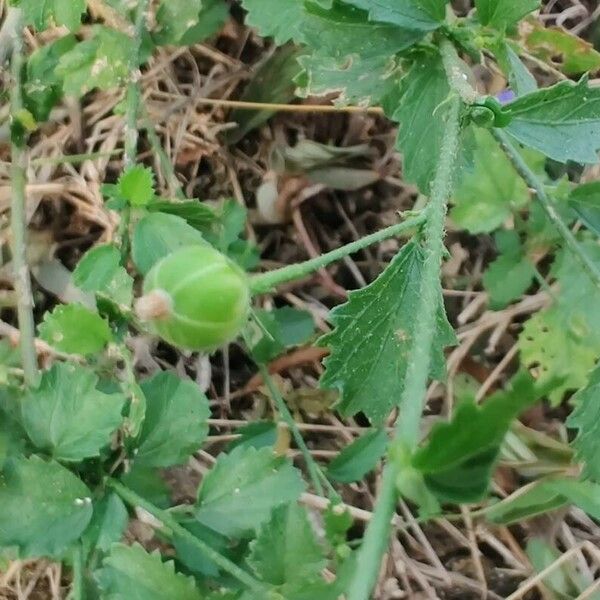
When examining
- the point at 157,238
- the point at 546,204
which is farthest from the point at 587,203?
the point at 157,238

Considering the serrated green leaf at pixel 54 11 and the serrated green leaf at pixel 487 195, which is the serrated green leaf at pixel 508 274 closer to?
the serrated green leaf at pixel 487 195

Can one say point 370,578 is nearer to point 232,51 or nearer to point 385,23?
point 385,23

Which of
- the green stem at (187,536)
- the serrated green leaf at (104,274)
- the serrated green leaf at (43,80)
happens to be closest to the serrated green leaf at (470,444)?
the green stem at (187,536)

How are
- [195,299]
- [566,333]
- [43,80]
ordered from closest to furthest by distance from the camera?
1. [195,299]
2. [43,80]
3. [566,333]

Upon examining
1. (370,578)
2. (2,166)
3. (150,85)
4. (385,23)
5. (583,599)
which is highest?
(385,23)

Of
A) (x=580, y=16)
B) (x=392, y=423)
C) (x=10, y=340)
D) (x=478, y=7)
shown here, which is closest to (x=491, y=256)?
(x=392, y=423)

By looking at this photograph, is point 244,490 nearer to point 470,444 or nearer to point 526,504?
point 470,444
